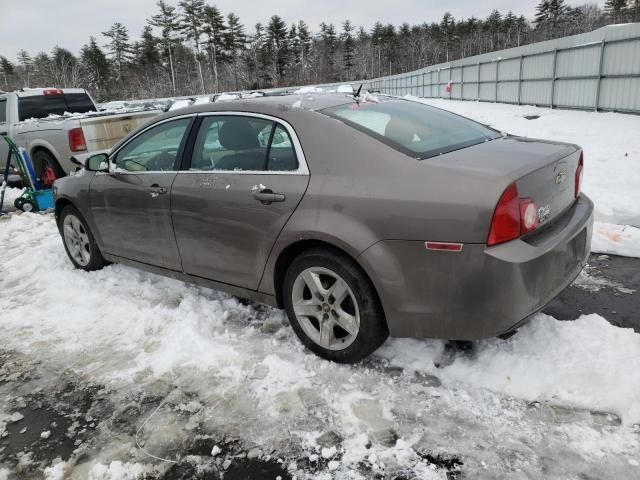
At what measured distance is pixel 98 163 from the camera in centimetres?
457

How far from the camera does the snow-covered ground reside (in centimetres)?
234

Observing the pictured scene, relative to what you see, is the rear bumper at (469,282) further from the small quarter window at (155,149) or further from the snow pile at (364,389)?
the small quarter window at (155,149)

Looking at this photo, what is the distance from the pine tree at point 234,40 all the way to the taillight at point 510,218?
75132mm

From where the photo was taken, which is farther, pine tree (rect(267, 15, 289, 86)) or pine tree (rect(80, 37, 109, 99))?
pine tree (rect(267, 15, 289, 86))

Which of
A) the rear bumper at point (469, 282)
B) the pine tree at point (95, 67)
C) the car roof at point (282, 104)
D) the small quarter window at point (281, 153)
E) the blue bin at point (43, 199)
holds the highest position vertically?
the pine tree at point (95, 67)

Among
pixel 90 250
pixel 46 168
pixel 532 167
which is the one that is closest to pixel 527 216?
pixel 532 167

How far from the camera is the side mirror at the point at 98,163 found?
4.52m

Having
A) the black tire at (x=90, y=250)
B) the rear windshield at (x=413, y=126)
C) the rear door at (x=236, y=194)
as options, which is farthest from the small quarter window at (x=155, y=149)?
the rear windshield at (x=413, y=126)

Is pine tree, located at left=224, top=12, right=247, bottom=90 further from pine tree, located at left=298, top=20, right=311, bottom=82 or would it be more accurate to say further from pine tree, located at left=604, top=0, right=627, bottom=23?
pine tree, located at left=604, top=0, right=627, bottom=23

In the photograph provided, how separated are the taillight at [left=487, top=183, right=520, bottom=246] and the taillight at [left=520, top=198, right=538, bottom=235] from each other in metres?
0.03

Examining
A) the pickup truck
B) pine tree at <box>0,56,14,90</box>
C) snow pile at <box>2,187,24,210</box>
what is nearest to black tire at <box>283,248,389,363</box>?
the pickup truck

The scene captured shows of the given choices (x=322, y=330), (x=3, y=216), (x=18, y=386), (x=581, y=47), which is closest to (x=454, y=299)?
(x=322, y=330)

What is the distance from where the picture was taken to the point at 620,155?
885 cm

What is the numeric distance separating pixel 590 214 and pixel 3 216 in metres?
8.90
